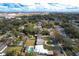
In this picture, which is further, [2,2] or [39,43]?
[2,2]

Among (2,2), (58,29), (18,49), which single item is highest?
(2,2)

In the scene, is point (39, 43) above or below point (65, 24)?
below

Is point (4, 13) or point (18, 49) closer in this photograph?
point (18, 49)

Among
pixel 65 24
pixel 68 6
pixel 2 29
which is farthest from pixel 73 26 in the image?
pixel 2 29

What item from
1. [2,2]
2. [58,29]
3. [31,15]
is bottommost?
[58,29]

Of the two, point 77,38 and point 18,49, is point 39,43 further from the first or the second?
point 77,38

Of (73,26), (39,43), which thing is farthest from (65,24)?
(39,43)

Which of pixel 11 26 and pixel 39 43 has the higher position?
pixel 11 26

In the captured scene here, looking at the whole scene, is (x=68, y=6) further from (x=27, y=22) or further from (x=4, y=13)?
(x=4, y=13)
